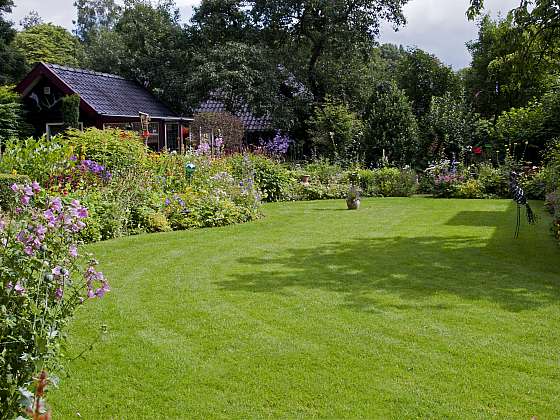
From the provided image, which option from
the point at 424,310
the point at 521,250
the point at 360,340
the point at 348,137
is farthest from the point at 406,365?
the point at 348,137

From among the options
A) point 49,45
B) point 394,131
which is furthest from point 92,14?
point 394,131

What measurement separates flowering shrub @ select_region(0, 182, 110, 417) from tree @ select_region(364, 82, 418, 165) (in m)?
17.2

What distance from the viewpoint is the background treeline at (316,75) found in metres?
19.9

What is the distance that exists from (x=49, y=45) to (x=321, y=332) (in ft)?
137

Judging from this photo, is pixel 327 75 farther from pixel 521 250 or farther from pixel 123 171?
pixel 521 250

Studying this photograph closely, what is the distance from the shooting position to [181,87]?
24547 millimetres

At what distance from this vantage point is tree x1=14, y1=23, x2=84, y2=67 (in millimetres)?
40125

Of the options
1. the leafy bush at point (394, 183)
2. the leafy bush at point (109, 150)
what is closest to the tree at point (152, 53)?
the leafy bush at point (394, 183)

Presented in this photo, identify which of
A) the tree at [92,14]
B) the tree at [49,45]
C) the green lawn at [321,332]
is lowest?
the green lawn at [321,332]

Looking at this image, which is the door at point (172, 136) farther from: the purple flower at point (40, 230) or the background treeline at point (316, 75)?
the purple flower at point (40, 230)

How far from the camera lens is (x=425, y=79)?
24.0 m

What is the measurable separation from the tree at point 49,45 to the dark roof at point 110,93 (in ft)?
53.8

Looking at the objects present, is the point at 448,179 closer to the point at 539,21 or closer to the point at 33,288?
the point at 539,21

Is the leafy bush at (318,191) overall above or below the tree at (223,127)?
below
